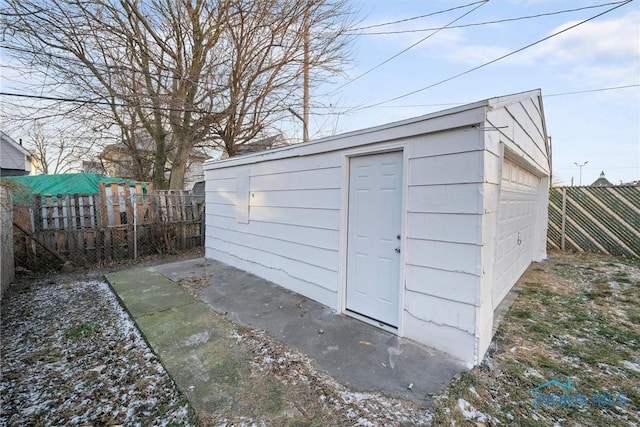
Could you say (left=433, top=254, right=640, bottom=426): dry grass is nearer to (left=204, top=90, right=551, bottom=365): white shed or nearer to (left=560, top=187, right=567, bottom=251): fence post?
(left=204, top=90, right=551, bottom=365): white shed

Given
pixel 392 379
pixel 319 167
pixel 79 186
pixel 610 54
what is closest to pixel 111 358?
pixel 392 379

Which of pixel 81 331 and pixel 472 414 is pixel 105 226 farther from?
pixel 472 414

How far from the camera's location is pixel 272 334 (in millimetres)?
2906

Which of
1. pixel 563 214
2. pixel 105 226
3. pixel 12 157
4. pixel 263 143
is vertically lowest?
pixel 105 226

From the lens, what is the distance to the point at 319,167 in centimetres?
369

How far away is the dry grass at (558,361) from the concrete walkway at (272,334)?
0.26m

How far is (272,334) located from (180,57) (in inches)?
326

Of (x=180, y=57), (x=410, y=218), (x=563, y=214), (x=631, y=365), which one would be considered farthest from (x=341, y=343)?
(x=180, y=57)

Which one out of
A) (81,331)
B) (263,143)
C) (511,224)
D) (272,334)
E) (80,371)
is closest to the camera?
(80,371)

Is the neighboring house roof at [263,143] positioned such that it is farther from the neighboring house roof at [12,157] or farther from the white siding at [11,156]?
the white siding at [11,156]

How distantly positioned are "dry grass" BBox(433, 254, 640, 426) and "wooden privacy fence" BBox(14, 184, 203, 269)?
22.7ft

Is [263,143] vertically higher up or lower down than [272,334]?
higher up

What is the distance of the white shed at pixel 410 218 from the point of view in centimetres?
233

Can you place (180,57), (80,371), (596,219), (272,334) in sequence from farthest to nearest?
1. (180,57)
2. (596,219)
3. (272,334)
4. (80,371)
